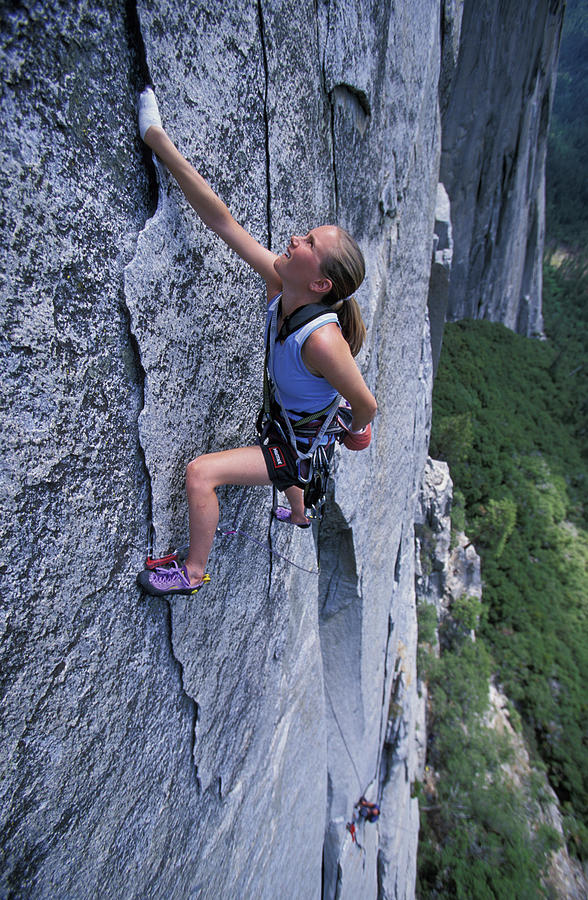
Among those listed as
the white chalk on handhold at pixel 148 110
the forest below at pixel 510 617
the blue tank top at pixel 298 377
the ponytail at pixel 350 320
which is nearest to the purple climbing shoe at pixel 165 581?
the blue tank top at pixel 298 377

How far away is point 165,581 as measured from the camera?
5.36 ft

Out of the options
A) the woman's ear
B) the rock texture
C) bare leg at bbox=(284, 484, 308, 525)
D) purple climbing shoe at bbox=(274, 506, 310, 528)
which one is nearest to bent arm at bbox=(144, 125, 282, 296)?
the woman's ear

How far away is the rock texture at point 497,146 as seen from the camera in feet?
44.3

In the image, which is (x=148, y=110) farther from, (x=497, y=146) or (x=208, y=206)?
(x=497, y=146)

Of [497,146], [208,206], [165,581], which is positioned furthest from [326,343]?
[497,146]

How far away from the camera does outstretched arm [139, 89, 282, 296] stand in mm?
1293

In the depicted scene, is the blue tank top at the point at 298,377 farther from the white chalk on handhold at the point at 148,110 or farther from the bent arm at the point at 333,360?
the white chalk on handhold at the point at 148,110

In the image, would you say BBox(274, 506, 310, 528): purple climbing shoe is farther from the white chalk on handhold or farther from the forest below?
the forest below

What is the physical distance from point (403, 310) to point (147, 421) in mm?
3618

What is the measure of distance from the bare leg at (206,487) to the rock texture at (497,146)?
42.7 feet

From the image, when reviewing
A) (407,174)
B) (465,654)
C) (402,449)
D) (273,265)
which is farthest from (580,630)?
(273,265)

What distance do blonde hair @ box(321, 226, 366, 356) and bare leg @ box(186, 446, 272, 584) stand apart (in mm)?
638

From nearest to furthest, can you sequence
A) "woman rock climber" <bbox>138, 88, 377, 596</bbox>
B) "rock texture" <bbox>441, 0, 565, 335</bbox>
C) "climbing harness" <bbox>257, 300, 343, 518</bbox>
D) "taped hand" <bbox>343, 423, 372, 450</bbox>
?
"woman rock climber" <bbox>138, 88, 377, 596</bbox>
"climbing harness" <bbox>257, 300, 343, 518</bbox>
"taped hand" <bbox>343, 423, 372, 450</bbox>
"rock texture" <bbox>441, 0, 565, 335</bbox>

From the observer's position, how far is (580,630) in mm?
15547
